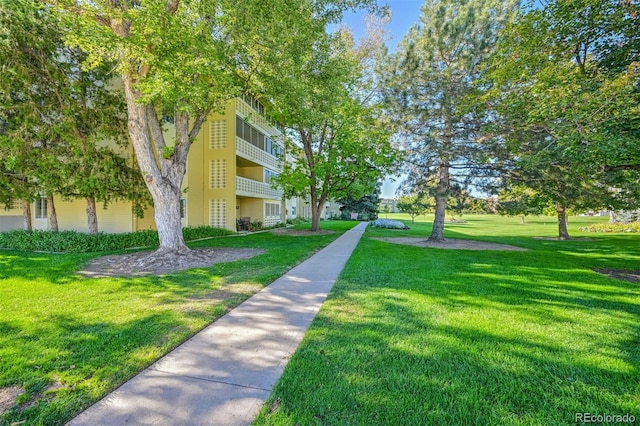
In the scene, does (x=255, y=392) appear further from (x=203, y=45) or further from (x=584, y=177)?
(x=584, y=177)

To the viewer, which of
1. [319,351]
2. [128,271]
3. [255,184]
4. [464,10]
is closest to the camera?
[319,351]

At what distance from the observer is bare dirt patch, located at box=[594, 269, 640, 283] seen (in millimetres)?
6590

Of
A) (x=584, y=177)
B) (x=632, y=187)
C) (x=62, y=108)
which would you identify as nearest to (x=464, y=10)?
(x=584, y=177)

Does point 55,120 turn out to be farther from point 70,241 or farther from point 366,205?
point 366,205

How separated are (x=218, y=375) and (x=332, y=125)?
16.0 meters

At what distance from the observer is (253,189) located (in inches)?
726

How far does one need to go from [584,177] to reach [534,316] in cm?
736

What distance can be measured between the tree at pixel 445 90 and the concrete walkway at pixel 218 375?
898 centimetres

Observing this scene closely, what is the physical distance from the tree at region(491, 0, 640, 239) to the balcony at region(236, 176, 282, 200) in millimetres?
13083

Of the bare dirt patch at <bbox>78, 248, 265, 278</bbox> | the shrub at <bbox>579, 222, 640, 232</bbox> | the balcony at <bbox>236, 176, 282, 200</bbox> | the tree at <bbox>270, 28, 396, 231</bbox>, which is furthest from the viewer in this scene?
the shrub at <bbox>579, 222, 640, 232</bbox>

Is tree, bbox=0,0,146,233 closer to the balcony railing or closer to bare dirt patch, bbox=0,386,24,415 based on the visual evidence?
the balcony railing

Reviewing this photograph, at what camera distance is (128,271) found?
23.7ft

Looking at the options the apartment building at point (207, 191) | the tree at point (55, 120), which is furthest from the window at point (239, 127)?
the tree at point (55, 120)

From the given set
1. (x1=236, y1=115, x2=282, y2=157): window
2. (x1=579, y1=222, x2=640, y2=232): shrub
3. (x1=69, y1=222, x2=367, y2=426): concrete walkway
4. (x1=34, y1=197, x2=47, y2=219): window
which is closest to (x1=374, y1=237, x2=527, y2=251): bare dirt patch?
(x1=69, y1=222, x2=367, y2=426): concrete walkway
